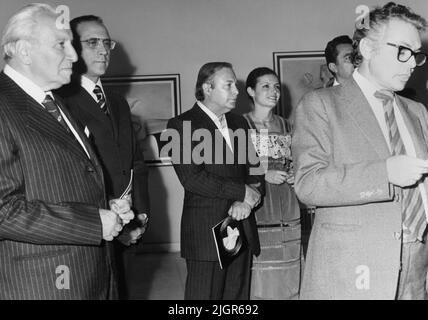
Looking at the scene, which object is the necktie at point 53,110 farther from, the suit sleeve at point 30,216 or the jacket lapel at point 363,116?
the jacket lapel at point 363,116

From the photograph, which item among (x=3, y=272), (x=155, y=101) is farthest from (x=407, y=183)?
(x=155, y=101)

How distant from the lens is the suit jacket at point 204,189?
3.20 meters

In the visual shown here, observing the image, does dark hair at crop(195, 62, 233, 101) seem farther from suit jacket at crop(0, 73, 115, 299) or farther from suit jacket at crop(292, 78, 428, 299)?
suit jacket at crop(0, 73, 115, 299)

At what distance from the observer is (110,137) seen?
9.29 feet

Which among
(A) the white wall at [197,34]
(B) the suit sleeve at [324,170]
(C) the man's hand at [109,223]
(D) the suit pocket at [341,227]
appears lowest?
(D) the suit pocket at [341,227]

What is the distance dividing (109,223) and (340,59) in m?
2.71

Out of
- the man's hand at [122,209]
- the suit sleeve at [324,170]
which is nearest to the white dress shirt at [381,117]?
the suit sleeve at [324,170]

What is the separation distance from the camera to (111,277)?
6.98 ft

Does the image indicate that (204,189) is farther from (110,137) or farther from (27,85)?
(27,85)

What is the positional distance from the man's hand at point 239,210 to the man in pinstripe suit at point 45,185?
1.29 m

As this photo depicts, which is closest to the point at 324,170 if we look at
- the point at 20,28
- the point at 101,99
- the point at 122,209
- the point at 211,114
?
the point at 122,209

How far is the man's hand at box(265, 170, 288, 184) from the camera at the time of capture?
3.64 metres

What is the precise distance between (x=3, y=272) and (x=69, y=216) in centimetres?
30
